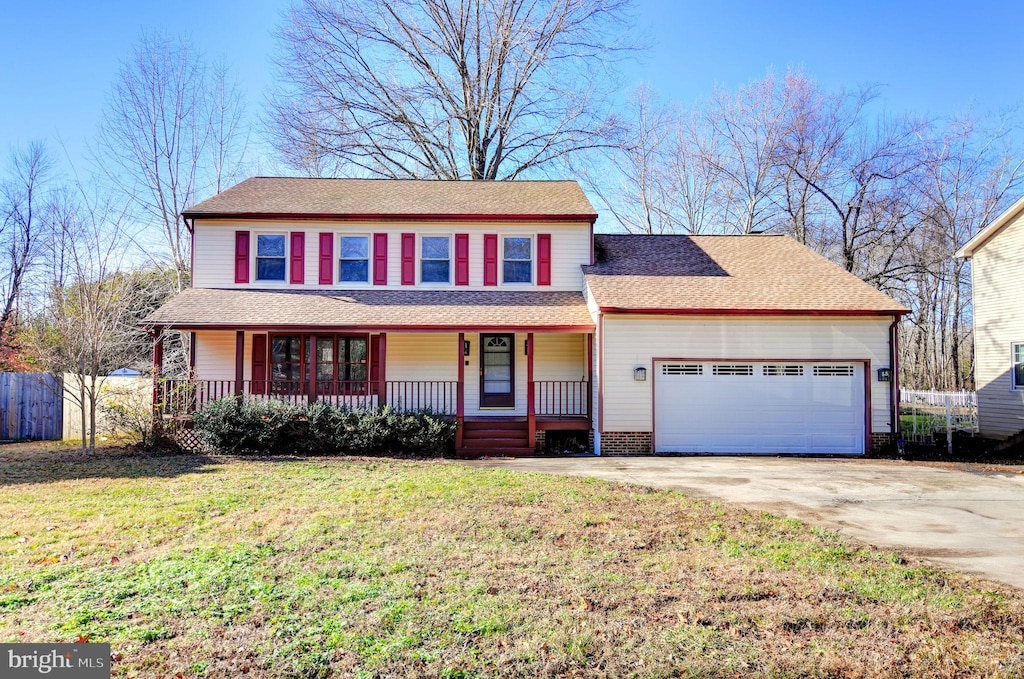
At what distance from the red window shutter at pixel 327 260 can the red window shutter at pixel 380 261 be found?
1116 millimetres

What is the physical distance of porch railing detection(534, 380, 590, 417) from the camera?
14.2 m

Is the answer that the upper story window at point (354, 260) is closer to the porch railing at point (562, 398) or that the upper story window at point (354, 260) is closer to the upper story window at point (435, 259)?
the upper story window at point (435, 259)

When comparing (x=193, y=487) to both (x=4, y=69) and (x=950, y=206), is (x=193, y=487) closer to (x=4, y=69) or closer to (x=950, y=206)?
(x=4, y=69)

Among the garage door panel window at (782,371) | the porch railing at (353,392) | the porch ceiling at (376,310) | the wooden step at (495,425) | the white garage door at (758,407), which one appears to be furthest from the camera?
the porch railing at (353,392)

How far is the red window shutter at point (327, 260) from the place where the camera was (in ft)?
49.8

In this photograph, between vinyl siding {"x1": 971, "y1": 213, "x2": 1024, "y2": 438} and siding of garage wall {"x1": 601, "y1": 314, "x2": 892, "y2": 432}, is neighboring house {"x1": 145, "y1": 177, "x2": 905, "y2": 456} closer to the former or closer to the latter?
siding of garage wall {"x1": 601, "y1": 314, "x2": 892, "y2": 432}

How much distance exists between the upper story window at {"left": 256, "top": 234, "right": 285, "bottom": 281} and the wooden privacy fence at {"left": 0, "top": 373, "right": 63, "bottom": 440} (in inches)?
217

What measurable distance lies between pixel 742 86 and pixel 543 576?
26192mm

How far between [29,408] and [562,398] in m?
13.0

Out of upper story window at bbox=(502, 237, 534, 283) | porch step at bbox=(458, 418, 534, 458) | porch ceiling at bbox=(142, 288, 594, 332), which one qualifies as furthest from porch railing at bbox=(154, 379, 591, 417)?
upper story window at bbox=(502, 237, 534, 283)

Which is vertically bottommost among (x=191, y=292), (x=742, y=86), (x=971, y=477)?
(x=971, y=477)

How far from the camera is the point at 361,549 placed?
5484 mm

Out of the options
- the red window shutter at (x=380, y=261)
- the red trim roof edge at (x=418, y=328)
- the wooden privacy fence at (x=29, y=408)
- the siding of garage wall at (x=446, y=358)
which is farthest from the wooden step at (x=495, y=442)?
the wooden privacy fence at (x=29, y=408)

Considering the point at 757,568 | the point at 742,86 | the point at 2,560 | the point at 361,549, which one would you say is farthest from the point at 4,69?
the point at 742,86
